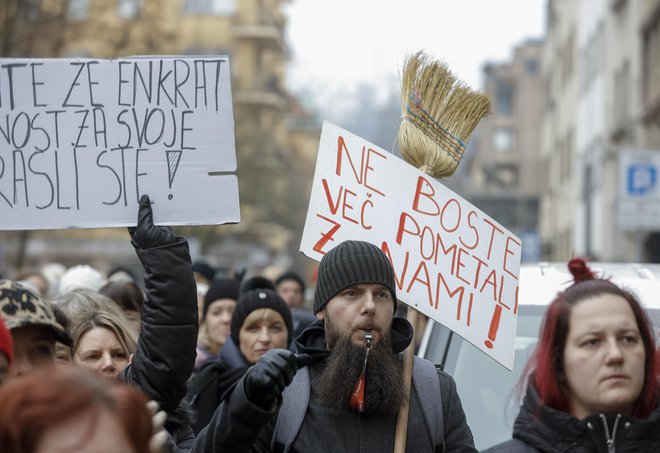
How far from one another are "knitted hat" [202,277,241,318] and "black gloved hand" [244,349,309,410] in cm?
498

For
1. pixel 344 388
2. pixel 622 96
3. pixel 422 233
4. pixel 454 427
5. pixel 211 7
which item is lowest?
pixel 454 427

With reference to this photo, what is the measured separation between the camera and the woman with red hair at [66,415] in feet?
7.70

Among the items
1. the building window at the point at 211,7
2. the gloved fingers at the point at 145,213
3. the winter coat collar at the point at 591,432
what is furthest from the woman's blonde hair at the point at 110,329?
the building window at the point at 211,7

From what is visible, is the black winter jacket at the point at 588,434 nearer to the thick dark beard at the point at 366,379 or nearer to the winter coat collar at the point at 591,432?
the winter coat collar at the point at 591,432

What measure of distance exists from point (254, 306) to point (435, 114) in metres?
2.79

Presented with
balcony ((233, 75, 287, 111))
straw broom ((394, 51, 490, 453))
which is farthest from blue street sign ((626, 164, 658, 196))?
balcony ((233, 75, 287, 111))

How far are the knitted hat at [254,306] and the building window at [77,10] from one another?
20908 mm

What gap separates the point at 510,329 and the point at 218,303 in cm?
416

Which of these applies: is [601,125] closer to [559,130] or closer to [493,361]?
[559,130]

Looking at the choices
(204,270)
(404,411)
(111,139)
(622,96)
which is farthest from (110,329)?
(622,96)

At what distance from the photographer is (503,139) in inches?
4031

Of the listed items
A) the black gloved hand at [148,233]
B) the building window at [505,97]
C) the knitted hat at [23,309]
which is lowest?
the knitted hat at [23,309]

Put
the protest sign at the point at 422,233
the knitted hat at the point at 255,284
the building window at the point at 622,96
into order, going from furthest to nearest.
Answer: the building window at the point at 622,96 < the knitted hat at the point at 255,284 < the protest sign at the point at 422,233

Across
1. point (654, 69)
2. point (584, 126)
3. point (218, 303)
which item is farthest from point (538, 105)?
point (218, 303)
